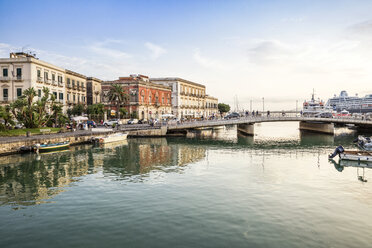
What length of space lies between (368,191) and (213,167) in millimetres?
15741

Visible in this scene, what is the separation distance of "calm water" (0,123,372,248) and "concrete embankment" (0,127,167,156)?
4998 millimetres

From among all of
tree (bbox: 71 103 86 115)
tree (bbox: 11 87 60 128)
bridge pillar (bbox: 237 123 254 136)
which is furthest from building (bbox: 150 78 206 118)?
tree (bbox: 11 87 60 128)

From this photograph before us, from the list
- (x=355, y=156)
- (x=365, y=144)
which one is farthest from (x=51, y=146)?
(x=365, y=144)

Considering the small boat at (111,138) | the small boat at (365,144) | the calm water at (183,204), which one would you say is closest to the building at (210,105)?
the small boat at (111,138)

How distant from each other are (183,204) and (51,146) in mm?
31846

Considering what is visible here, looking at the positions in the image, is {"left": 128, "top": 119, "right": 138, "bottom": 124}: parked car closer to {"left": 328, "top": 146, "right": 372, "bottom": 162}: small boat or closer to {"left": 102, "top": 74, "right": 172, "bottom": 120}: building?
{"left": 102, "top": 74, "right": 172, "bottom": 120}: building

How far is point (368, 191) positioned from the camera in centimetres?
2384

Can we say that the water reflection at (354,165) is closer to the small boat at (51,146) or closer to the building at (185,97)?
the small boat at (51,146)

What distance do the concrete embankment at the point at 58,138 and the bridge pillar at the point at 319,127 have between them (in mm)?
45517

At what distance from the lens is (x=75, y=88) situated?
77.5m

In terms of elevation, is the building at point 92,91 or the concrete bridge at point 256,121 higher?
the building at point 92,91

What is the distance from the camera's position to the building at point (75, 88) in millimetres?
74312

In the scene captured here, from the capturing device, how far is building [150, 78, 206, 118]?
111 meters

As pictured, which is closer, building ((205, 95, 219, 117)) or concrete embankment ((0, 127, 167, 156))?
concrete embankment ((0, 127, 167, 156))
